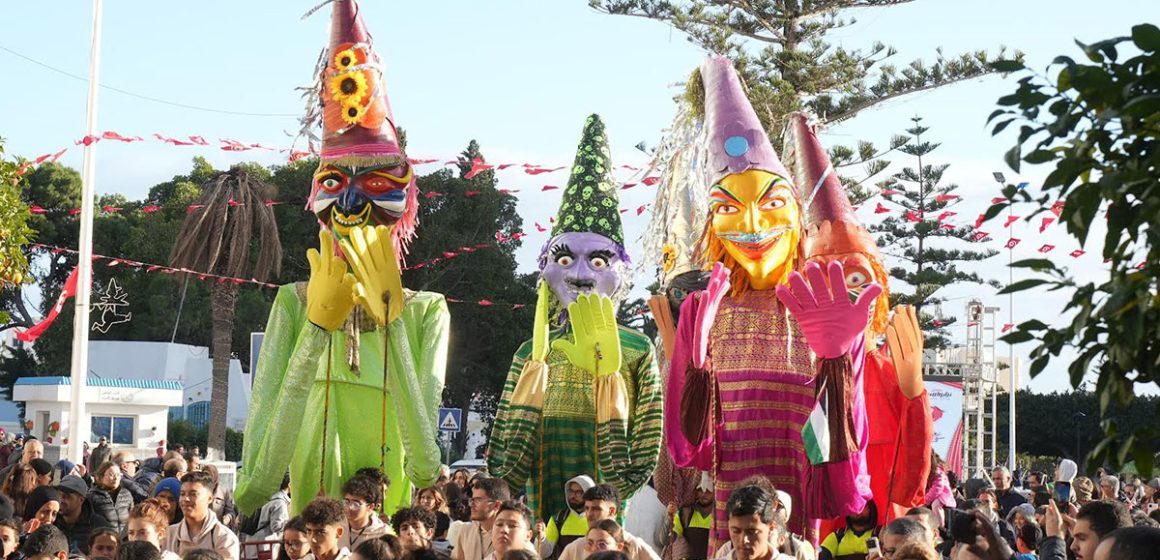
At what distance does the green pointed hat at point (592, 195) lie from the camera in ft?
29.8

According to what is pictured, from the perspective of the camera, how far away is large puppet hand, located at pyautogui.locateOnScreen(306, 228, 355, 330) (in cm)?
820

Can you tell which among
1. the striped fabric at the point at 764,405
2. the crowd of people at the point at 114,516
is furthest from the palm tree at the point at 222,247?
the striped fabric at the point at 764,405

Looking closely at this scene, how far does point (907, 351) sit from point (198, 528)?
4.08m

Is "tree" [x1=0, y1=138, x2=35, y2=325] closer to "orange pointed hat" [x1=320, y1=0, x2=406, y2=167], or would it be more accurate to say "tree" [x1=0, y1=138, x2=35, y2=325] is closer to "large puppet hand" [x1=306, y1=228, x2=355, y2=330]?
"orange pointed hat" [x1=320, y1=0, x2=406, y2=167]

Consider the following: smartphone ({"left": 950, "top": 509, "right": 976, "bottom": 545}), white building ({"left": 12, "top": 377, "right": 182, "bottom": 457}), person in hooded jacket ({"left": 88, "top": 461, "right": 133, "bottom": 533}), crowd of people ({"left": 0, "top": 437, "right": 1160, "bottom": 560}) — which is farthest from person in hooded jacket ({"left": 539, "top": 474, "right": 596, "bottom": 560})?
white building ({"left": 12, "top": 377, "right": 182, "bottom": 457})

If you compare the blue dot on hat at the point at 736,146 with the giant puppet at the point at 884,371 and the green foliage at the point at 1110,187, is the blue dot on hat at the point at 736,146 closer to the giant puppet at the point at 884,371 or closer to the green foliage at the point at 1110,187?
the giant puppet at the point at 884,371

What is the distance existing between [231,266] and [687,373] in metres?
13.2

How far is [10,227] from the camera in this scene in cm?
1134

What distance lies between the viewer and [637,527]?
9133 mm

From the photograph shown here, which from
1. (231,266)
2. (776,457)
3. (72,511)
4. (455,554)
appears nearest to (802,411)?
(776,457)

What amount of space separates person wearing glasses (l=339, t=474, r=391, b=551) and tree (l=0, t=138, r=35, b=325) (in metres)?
5.08

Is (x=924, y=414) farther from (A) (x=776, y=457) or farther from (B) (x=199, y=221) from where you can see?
(B) (x=199, y=221)

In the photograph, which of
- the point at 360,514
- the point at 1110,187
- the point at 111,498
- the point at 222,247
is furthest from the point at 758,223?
the point at 222,247

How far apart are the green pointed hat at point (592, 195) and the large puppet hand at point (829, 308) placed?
5.13ft
